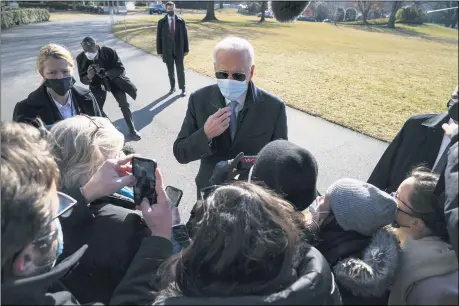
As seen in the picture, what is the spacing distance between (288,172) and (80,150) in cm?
92

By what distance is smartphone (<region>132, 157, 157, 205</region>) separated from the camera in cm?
152

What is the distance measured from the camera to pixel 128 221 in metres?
1.51

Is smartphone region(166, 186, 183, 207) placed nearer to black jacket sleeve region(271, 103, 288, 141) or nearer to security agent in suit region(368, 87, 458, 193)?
black jacket sleeve region(271, 103, 288, 141)

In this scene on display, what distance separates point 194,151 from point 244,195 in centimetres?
118

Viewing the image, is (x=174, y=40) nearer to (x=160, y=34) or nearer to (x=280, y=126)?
(x=160, y=34)

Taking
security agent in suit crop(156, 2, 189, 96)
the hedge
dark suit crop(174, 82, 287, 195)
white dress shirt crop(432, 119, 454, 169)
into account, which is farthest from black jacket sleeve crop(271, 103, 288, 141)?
the hedge

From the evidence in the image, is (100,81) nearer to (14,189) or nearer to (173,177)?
(173,177)

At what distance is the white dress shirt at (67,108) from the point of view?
317cm

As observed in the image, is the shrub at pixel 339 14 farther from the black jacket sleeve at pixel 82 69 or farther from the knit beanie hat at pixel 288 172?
the knit beanie hat at pixel 288 172

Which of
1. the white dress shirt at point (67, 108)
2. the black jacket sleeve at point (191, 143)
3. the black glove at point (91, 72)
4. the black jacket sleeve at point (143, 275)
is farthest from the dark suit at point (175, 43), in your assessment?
the black jacket sleeve at point (143, 275)

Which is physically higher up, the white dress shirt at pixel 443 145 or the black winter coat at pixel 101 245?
the white dress shirt at pixel 443 145

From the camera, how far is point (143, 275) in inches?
52.6

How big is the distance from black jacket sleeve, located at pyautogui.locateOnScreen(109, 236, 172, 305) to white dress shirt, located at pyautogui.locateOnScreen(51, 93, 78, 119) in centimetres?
217

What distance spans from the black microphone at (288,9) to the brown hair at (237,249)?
193 cm
